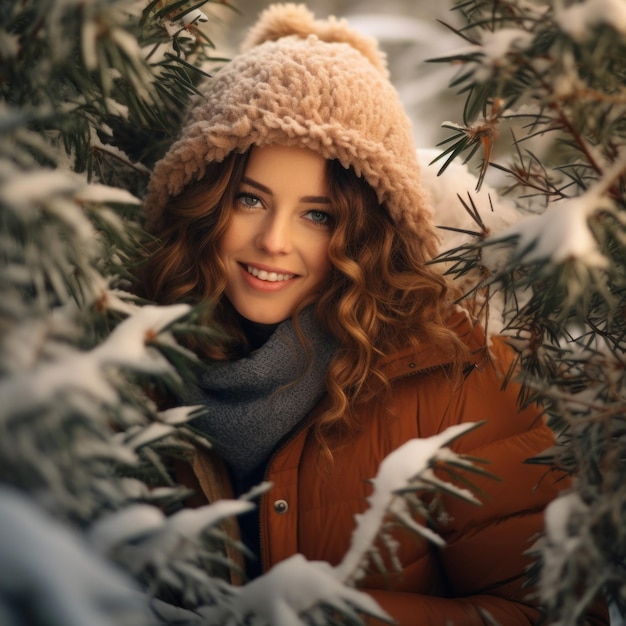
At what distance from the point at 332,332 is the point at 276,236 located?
0.98 ft

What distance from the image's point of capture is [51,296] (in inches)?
34.8

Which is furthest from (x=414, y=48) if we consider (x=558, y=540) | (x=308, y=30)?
(x=558, y=540)

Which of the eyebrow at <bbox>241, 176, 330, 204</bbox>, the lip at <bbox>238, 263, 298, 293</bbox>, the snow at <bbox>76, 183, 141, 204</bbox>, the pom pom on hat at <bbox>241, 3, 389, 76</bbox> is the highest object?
the pom pom on hat at <bbox>241, 3, 389, 76</bbox>

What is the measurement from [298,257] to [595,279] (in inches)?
33.2

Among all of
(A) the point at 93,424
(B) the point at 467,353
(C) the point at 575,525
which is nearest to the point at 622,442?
(C) the point at 575,525

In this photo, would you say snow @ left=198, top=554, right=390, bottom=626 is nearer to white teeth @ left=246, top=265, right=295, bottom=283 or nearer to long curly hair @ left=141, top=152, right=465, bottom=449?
long curly hair @ left=141, top=152, right=465, bottom=449

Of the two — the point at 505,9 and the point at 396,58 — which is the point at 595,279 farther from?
the point at 396,58

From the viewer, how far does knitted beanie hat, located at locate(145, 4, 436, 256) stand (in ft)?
4.44

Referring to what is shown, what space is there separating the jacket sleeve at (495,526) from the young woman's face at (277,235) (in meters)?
0.50

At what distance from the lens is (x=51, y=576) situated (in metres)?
0.43

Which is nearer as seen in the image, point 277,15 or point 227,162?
point 227,162

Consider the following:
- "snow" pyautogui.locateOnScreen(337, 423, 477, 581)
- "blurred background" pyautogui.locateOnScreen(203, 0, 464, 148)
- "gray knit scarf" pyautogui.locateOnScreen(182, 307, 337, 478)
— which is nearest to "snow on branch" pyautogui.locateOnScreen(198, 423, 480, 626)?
"snow" pyautogui.locateOnScreen(337, 423, 477, 581)

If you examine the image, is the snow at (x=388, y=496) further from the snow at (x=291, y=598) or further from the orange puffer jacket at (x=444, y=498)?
the orange puffer jacket at (x=444, y=498)

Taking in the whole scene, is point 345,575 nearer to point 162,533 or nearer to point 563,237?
point 162,533
